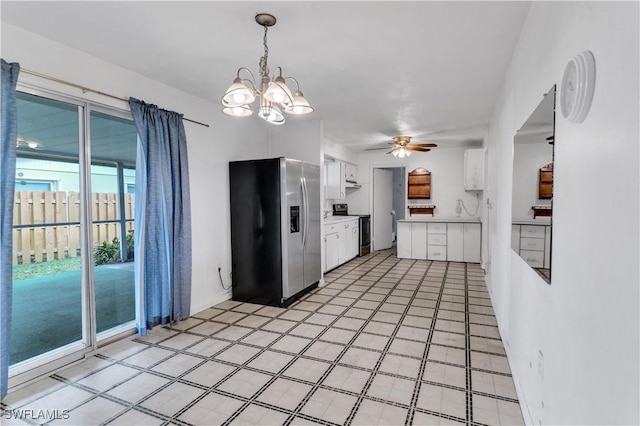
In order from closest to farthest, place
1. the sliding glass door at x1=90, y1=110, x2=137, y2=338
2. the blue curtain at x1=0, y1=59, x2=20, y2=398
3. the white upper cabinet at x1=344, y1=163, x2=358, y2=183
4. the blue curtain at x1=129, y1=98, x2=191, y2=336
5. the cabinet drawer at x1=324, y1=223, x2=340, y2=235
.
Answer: the blue curtain at x1=0, y1=59, x2=20, y2=398
the sliding glass door at x1=90, y1=110, x2=137, y2=338
the blue curtain at x1=129, y1=98, x2=191, y2=336
the cabinet drawer at x1=324, y1=223, x2=340, y2=235
the white upper cabinet at x1=344, y1=163, x2=358, y2=183

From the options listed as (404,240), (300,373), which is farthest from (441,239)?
(300,373)

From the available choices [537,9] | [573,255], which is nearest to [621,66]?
[573,255]

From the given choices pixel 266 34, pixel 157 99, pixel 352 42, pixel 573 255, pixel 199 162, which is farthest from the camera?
pixel 199 162

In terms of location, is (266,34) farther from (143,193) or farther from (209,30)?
(143,193)

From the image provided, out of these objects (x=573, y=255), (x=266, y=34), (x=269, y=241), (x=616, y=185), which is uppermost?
(x=266, y=34)

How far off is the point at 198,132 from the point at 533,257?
341 centimetres

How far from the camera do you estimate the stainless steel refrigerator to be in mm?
3840

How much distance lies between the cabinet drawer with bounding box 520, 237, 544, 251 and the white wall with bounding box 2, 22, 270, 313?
3.14 meters

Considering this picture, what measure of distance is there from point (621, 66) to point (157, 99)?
3501 millimetres

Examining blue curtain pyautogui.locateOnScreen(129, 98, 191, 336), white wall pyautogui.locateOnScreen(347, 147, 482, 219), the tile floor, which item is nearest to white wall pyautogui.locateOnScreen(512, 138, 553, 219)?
the tile floor

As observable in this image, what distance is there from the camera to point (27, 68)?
7.45 ft

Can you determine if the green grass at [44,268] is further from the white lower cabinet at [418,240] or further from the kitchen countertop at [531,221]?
the white lower cabinet at [418,240]

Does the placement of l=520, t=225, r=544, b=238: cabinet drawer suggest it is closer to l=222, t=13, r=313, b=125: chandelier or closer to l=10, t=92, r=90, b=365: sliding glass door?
l=222, t=13, r=313, b=125: chandelier

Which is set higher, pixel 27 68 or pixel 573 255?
pixel 27 68
